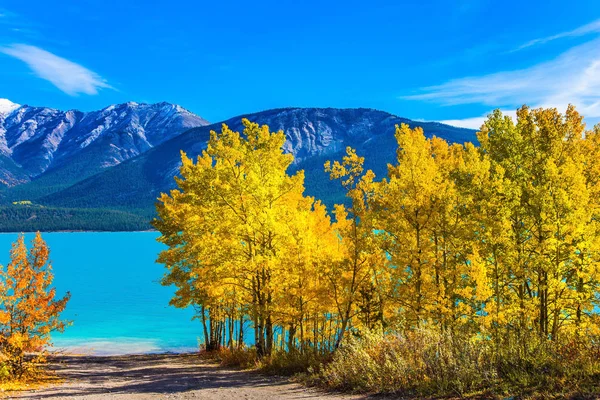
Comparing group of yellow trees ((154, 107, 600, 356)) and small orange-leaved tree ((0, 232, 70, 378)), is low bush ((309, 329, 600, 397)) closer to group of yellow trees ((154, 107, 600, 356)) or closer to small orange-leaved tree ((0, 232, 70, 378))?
group of yellow trees ((154, 107, 600, 356))

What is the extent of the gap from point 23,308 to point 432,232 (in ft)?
48.3

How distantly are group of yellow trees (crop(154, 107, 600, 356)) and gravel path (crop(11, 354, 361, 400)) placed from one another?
2985 millimetres

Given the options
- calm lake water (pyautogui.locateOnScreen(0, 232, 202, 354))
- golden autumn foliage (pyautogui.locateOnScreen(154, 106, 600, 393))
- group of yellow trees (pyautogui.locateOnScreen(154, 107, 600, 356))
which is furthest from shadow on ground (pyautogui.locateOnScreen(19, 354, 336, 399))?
calm lake water (pyautogui.locateOnScreen(0, 232, 202, 354))

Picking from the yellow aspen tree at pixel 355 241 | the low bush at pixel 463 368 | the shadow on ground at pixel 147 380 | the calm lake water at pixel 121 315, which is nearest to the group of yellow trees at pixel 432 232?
the yellow aspen tree at pixel 355 241

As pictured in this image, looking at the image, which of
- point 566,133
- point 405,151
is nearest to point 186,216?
point 405,151

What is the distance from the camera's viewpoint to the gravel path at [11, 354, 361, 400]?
44.8 feet

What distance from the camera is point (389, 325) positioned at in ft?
65.5

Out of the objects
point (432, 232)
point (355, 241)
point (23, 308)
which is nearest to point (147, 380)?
point (23, 308)

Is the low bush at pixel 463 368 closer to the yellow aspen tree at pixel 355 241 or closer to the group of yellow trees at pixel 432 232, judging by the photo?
the group of yellow trees at pixel 432 232

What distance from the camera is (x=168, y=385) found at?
16.2 metres

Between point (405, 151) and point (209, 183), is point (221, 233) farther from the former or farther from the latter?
point (405, 151)

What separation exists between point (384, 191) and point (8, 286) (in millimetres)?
13690

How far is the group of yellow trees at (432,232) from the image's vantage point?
15320 millimetres

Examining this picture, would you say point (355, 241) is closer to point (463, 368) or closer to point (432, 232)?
point (432, 232)
